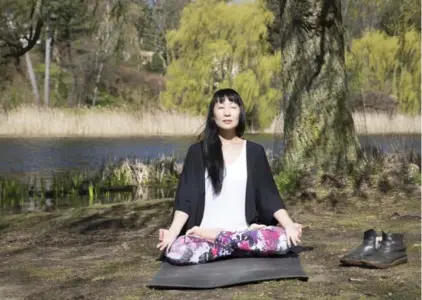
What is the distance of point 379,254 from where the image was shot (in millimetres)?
4074

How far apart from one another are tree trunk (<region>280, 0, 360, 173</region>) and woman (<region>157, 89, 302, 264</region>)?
2.66 m

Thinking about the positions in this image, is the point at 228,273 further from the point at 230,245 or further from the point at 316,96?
the point at 316,96

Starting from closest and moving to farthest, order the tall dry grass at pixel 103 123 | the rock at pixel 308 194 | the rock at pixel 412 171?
the rock at pixel 308 194 < the rock at pixel 412 171 < the tall dry grass at pixel 103 123

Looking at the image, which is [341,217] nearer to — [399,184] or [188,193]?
[399,184]

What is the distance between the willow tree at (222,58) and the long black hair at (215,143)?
17989 mm

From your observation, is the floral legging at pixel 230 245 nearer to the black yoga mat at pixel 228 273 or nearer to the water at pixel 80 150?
the black yoga mat at pixel 228 273

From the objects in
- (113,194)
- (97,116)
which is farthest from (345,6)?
(97,116)

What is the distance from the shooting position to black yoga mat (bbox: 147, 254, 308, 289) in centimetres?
368

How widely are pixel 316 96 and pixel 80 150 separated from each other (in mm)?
10570

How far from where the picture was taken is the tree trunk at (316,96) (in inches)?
271

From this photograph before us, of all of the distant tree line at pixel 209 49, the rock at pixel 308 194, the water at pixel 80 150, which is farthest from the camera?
the water at pixel 80 150

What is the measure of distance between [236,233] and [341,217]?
2195 mm

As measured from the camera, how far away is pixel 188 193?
4.20 meters

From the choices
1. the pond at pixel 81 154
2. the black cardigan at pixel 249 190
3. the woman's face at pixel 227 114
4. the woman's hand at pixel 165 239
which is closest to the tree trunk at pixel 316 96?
the pond at pixel 81 154
